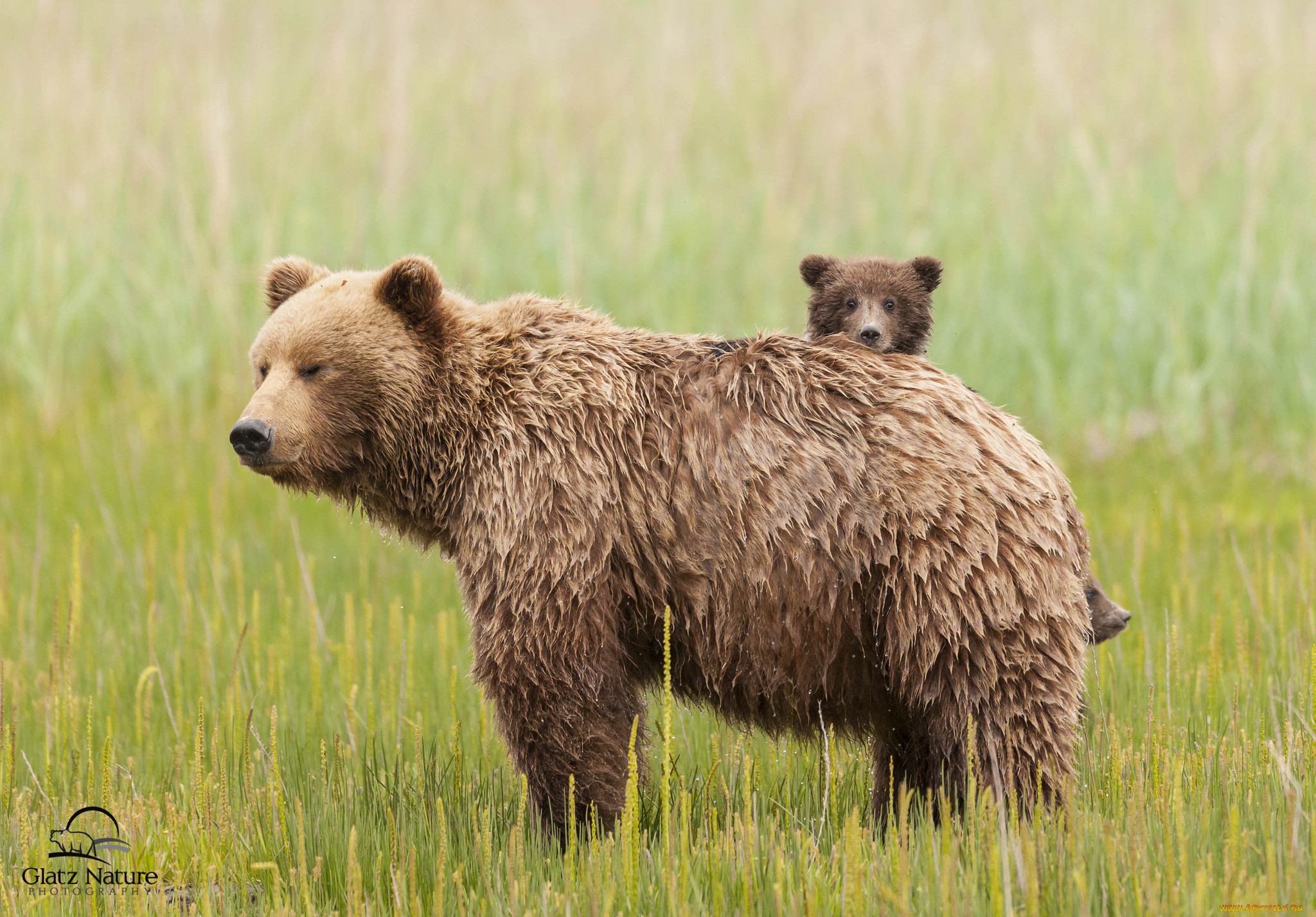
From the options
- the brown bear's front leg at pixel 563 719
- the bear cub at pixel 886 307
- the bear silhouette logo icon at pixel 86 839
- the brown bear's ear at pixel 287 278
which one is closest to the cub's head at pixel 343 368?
the brown bear's ear at pixel 287 278

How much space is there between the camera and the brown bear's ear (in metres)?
5.02

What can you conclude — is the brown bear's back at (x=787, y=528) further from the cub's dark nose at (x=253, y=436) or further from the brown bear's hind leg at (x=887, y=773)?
the cub's dark nose at (x=253, y=436)

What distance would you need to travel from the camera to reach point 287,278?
5.02m

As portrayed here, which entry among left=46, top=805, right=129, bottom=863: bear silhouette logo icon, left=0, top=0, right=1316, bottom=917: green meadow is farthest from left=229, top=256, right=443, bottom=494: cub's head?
left=46, top=805, right=129, bottom=863: bear silhouette logo icon

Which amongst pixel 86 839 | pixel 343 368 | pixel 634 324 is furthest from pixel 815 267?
pixel 634 324

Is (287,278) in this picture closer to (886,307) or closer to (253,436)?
(253,436)

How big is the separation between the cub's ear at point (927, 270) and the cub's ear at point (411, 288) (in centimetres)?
188

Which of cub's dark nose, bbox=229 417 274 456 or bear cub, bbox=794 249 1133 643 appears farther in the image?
bear cub, bbox=794 249 1133 643

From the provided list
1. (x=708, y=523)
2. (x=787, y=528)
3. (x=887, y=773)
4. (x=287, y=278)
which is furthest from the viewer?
(x=287, y=278)

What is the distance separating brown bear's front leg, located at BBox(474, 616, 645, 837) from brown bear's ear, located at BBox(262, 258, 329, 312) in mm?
1591

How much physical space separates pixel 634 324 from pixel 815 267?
533 centimetres

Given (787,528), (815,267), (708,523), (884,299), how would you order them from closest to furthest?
(787,528) → (708,523) → (884,299) → (815,267)

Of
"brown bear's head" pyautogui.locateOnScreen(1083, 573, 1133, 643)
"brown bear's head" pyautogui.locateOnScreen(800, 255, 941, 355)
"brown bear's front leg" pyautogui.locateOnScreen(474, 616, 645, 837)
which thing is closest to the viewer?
"brown bear's front leg" pyautogui.locateOnScreen(474, 616, 645, 837)

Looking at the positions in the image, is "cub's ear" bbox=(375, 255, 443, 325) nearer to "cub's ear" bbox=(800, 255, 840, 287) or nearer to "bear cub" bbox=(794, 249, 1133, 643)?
"bear cub" bbox=(794, 249, 1133, 643)
